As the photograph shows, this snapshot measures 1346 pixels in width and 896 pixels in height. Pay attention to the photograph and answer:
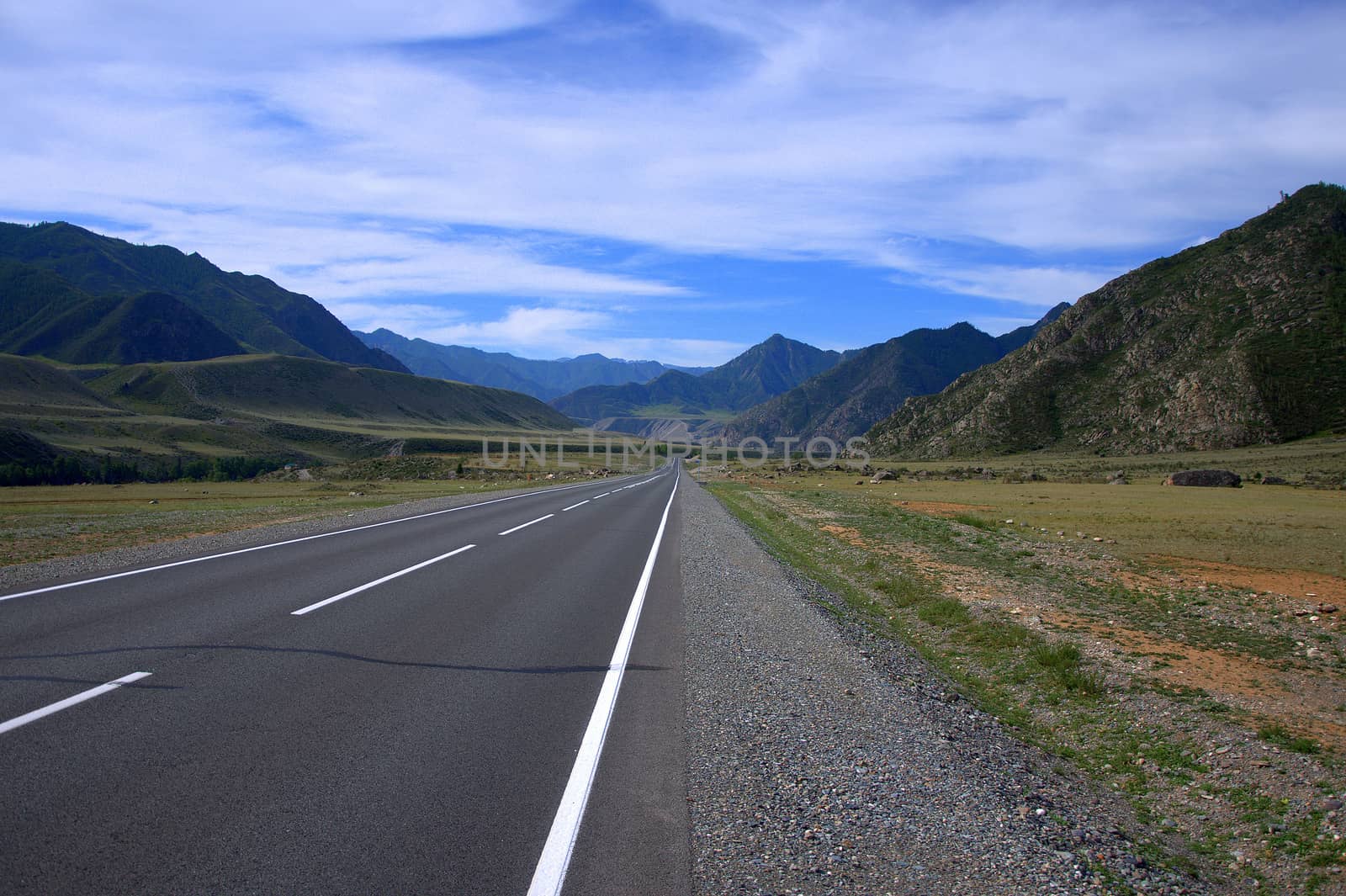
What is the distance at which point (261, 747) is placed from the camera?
5.11 metres

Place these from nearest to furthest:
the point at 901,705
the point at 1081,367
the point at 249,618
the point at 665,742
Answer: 1. the point at 665,742
2. the point at 901,705
3. the point at 249,618
4. the point at 1081,367

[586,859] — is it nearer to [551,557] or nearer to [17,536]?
[551,557]

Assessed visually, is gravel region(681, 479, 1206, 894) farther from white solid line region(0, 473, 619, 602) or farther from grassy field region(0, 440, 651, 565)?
grassy field region(0, 440, 651, 565)

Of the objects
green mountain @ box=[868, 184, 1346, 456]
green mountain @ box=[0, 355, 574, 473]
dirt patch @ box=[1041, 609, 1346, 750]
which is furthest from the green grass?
green mountain @ box=[0, 355, 574, 473]

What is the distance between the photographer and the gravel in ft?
13.0

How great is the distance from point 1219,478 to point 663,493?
112 ft

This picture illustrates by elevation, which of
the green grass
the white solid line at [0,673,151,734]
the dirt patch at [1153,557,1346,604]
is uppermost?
the white solid line at [0,673,151,734]

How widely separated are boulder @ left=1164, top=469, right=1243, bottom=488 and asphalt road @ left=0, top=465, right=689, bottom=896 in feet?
158

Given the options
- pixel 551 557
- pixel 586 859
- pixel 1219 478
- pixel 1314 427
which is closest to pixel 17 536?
pixel 551 557

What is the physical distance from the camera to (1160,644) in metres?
10.3

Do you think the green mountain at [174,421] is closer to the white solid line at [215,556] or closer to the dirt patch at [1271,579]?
the white solid line at [215,556]

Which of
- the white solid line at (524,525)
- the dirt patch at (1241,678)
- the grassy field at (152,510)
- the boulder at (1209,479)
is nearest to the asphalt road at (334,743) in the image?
the dirt patch at (1241,678)

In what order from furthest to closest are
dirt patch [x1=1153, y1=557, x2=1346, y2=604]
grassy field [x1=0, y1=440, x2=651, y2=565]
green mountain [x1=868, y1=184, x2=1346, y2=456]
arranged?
green mountain [x1=868, y1=184, x2=1346, y2=456]
grassy field [x1=0, y1=440, x2=651, y2=565]
dirt patch [x1=1153, y1=557, x2=1346, y2=604]

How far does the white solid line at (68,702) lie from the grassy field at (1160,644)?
7.54 metres
